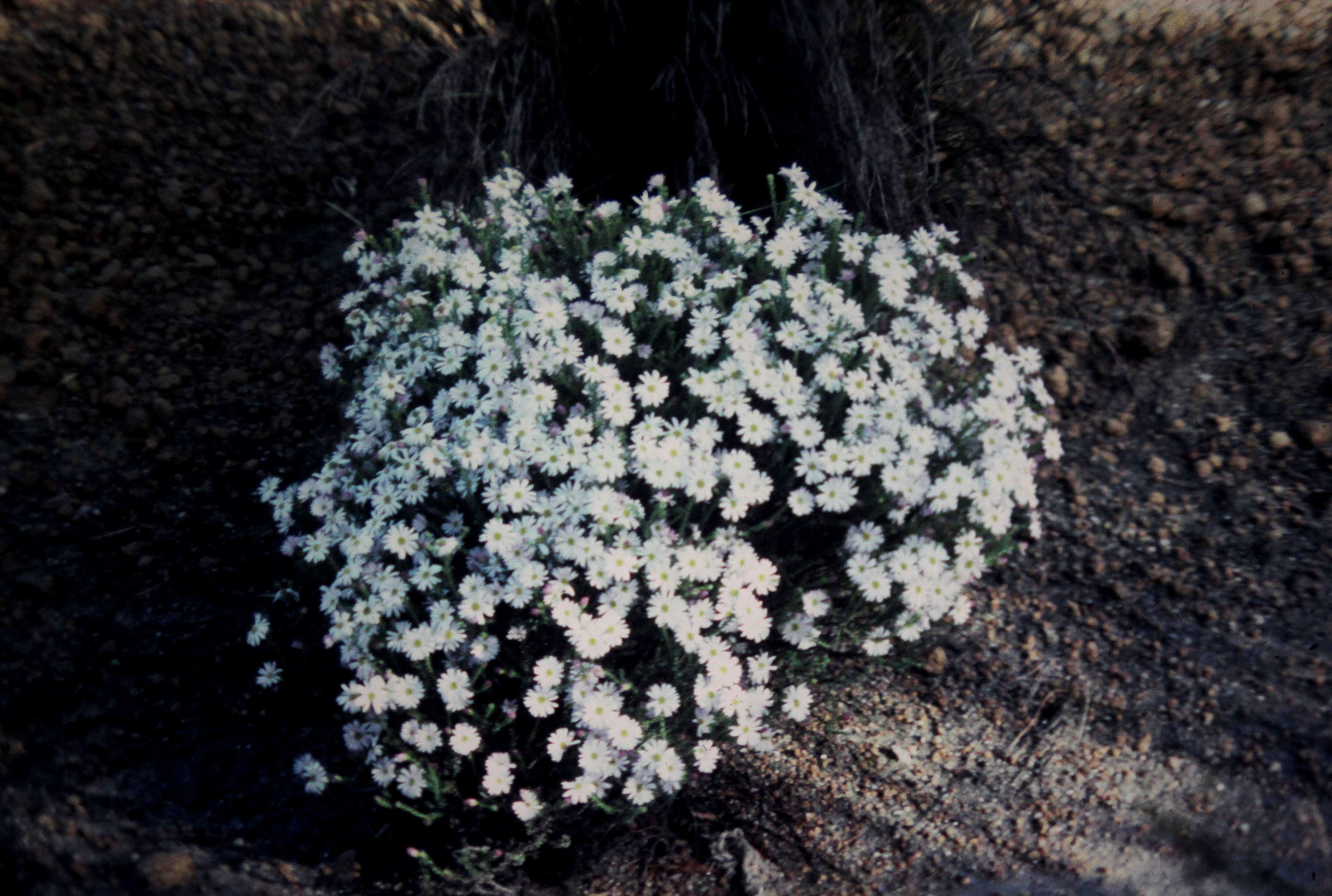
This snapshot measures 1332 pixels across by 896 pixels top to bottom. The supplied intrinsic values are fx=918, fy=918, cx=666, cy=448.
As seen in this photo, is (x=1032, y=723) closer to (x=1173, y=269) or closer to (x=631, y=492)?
(x=631, y=492)

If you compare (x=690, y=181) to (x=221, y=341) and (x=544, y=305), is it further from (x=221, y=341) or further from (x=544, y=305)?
(x=221, y=341)

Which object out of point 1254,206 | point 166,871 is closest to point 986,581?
point 1254,206

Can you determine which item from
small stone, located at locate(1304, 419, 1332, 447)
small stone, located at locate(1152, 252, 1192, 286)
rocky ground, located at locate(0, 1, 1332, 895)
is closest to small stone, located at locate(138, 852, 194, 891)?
rocky ground, located at locate(0, 1, 1332, 895)

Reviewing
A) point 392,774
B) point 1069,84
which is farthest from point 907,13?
point 392,774

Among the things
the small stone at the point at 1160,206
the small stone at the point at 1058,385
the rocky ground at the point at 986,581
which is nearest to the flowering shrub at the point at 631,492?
the rocky ground at the point at 986,581

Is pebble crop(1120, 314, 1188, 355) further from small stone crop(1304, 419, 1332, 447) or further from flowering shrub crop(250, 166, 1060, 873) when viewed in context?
flowering shrub crop(250, 166, 1060, 873)

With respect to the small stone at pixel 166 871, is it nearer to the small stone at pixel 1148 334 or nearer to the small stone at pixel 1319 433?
the small stone at pixel 1148 334
